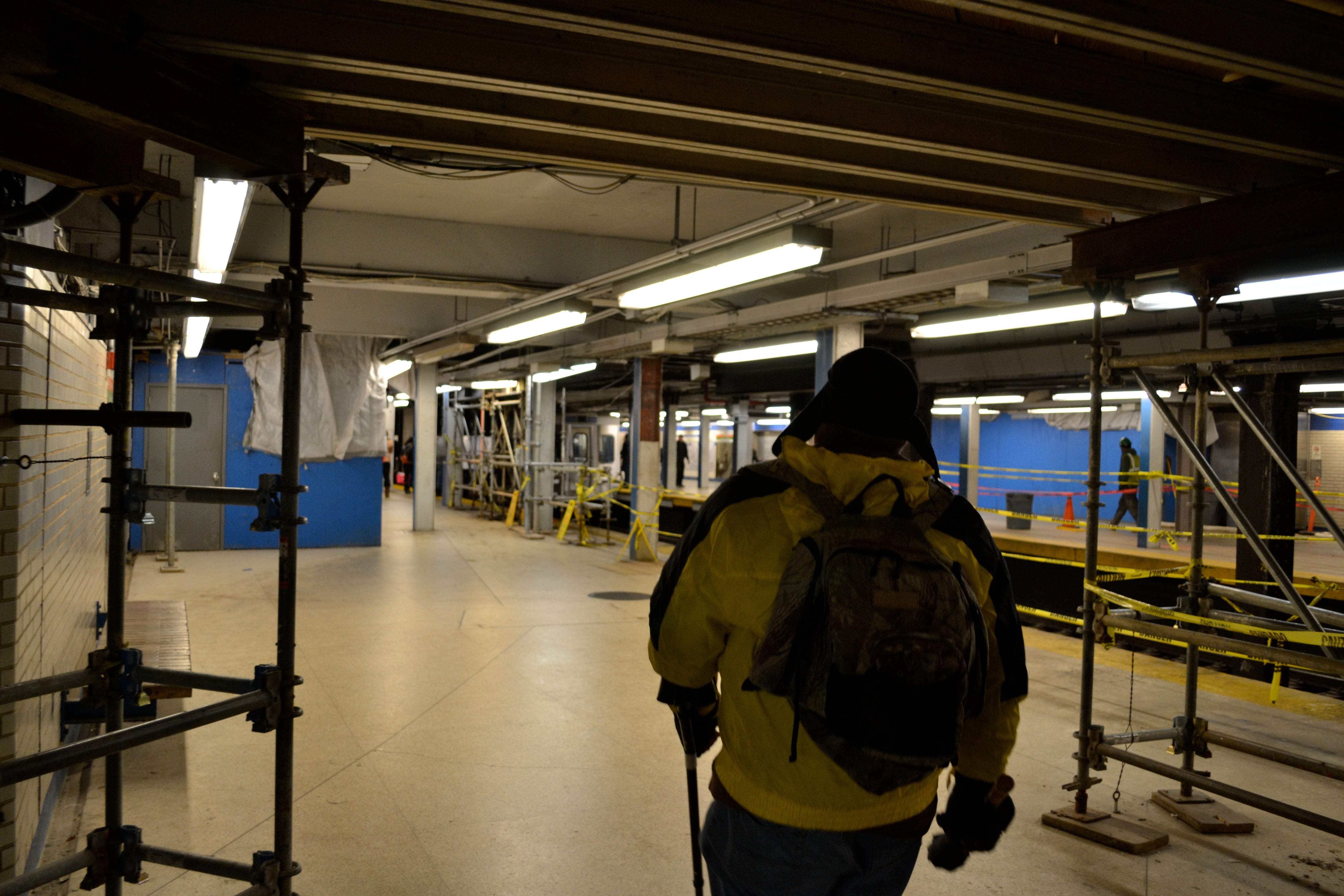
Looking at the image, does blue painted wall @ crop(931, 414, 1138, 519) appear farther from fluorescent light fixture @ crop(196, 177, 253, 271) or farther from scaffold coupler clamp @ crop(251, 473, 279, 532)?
scaffold coupler clamp @ crop(251, 473, 279, 532)

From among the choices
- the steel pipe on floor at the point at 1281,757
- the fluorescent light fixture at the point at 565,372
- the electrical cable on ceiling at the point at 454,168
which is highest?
the electrical cable on ceiling at the point at 454,168

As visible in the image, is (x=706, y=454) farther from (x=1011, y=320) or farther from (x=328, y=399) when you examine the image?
(x=1011, y=320)

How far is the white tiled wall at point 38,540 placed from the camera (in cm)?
286

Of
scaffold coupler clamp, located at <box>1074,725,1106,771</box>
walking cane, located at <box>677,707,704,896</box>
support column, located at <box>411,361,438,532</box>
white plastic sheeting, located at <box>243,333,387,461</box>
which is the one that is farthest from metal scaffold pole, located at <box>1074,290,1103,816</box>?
support column, located at <box>411,361,438,532</box>

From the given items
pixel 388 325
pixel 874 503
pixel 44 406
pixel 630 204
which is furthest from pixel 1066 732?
pixel 388 325

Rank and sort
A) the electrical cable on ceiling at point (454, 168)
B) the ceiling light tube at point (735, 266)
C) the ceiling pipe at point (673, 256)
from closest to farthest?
the electrical cable on ceiling at point (454, 168)
the ceiling pipe at point (673, 256)
the ceiling light tube at point (735, 266)

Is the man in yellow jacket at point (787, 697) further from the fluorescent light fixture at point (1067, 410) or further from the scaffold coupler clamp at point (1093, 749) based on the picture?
the fluorescent light fixture at point (1067, 410)

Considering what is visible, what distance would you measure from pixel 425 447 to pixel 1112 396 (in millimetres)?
12363

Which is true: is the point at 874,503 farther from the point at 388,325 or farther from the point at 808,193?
the point at 388,325

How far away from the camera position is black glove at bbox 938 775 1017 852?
2029mm

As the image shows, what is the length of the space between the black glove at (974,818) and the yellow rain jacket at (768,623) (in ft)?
0.11

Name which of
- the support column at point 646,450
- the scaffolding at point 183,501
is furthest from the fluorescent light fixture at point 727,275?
the support column at point 646,450

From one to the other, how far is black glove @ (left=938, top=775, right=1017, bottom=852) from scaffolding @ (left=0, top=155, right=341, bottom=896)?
1888mm

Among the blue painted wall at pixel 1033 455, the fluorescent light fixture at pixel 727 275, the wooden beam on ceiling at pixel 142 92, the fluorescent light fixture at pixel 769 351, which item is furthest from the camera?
the blue painted wall at pixel 1033 455
